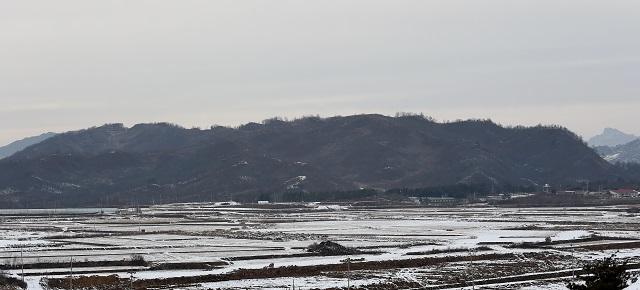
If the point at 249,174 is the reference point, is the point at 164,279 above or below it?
below

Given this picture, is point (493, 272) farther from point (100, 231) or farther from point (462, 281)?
point (100, 231)

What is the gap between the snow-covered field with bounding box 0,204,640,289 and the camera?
3603 centimetres

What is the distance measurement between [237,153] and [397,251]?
152 metres

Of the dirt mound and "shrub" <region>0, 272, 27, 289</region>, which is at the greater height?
the dirt mound

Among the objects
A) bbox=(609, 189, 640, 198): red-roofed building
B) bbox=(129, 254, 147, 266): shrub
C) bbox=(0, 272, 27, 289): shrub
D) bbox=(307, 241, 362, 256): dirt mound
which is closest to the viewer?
bbox=(0, 272, 27, 289): shrub

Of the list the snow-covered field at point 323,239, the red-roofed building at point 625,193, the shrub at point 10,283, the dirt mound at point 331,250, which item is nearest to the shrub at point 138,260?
the snow-covered field at point 323,239

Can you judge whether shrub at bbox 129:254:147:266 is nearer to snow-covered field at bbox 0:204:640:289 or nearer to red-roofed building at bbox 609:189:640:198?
snow-covered field at bbox 0:204:640:289

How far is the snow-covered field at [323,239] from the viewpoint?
118 ft

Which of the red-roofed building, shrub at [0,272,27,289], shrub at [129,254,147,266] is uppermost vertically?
the red-roofed building

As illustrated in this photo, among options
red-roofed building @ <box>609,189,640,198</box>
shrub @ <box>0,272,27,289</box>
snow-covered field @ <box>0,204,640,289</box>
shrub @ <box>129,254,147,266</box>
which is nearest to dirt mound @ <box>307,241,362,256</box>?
snow-covered field @ <box>0,204,640,289</box>

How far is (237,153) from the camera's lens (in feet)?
650

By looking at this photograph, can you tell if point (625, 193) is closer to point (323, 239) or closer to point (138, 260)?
point (323, 239)

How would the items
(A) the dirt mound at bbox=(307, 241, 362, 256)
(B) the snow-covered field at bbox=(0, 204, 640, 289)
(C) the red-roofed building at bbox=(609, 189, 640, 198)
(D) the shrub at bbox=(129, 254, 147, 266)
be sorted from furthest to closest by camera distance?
1. (C) the red-roofed building at bbox=(609, 189, 640, 198)
2. (A) the dirt mound at bbox=(307, 241, 362, 256)
3. (D) the shrub at bbox=(129, 254, 147, 266)
4. (B) the snow-covered field at bbox=(0, 204, 640, 289)

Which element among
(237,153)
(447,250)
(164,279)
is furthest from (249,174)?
(164,279)
